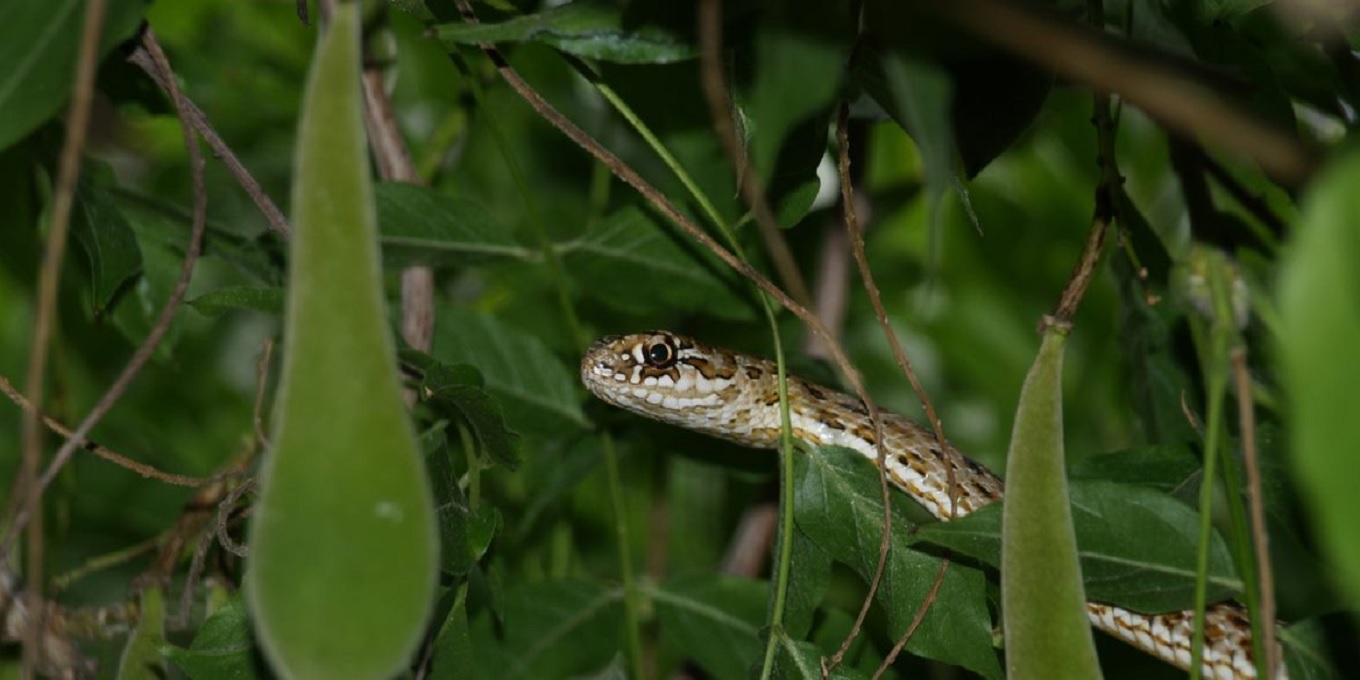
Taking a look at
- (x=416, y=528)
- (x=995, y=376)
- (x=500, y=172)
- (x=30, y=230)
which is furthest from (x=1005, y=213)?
(x=416, y=528)

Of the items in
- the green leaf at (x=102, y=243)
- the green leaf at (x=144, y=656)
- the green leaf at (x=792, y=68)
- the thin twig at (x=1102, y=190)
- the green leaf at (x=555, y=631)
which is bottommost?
the green leaf at (x=555, y=631)

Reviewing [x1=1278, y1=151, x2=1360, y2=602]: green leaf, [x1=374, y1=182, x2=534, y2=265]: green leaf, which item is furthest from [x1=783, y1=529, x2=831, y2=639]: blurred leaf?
[x1=1278, y1=151, x2=1360, y2=602]: green leaf

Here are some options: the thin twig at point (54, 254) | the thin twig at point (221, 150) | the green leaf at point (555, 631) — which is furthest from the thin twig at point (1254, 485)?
the green leaf at point (555, 631)

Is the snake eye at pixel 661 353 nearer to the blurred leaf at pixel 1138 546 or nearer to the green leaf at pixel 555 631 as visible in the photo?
the green leaf at pixel 555 631

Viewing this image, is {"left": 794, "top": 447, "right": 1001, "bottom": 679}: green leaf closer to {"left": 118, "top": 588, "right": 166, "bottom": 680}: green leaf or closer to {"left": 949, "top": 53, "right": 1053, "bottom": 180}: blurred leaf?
{"left": 949, "top": 53, "right": 1053, "bottom": 180}: blurred leaf

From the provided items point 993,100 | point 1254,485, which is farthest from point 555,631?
point 1254,485

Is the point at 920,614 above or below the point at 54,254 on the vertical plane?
below

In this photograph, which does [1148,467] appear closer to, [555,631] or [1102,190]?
[1102,190]

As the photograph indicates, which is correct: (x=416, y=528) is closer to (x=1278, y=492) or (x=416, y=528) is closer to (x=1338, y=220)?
(x=1338, y=220)
